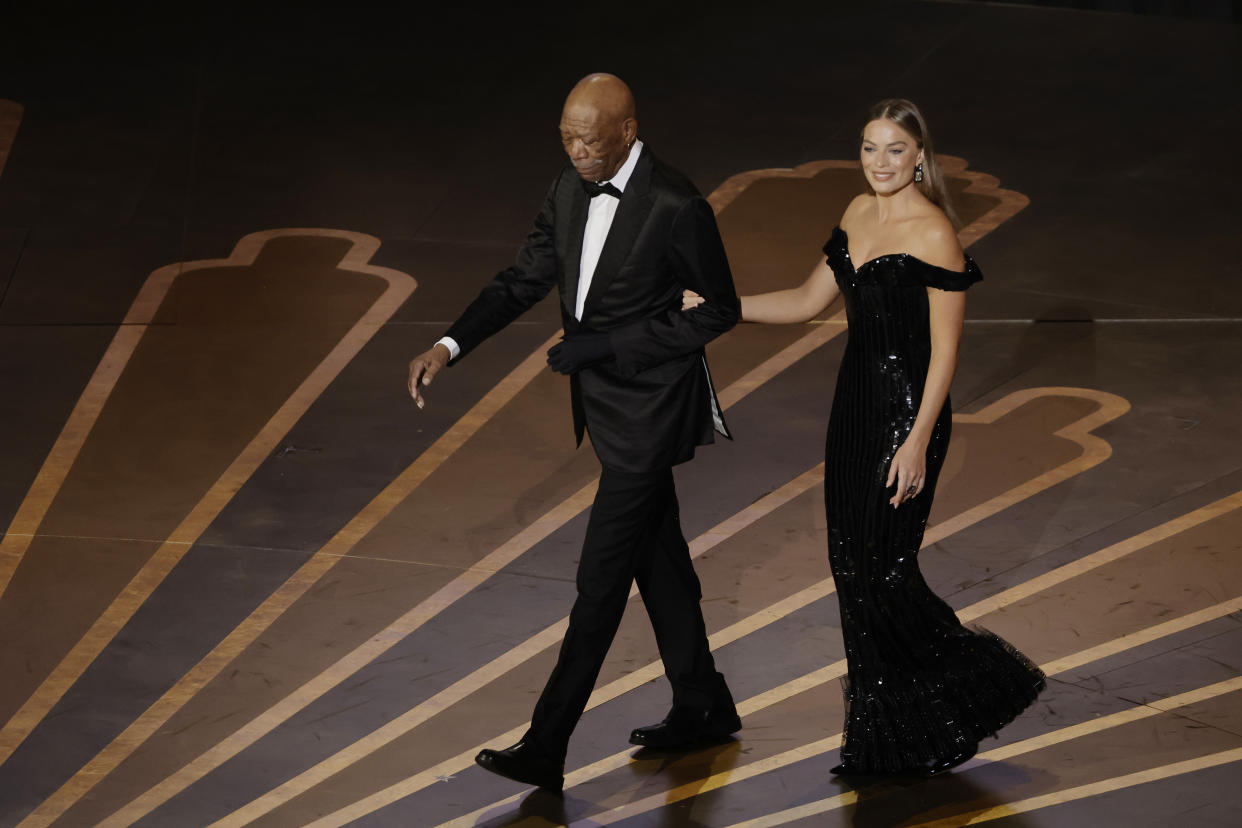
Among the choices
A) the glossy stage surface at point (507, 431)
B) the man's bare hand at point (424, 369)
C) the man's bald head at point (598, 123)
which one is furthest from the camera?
the glossy stage surface at point (507, 431)

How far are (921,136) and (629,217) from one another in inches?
26.8

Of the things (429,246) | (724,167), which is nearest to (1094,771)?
(429,246)

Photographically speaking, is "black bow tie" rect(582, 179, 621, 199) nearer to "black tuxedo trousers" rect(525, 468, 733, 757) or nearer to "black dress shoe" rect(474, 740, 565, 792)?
"black tuxedo trousers" rect(525, 468, 733, 757)

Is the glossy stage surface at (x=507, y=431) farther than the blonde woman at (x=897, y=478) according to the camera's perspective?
Yes

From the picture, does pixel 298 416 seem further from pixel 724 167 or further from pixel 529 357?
pixel 724 167

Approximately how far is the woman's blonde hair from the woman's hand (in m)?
0.52

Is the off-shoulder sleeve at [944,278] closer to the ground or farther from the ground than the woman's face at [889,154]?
closer to the ground

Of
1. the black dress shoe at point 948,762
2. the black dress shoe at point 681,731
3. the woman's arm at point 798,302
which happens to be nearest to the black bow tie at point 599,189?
the woman's arm at point 798,302

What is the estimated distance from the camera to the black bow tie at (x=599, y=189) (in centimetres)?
406

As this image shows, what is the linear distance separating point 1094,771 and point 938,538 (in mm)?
1336

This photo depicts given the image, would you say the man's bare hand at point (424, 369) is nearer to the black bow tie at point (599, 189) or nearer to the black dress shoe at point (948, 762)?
the black bow tie at point (599, 189)

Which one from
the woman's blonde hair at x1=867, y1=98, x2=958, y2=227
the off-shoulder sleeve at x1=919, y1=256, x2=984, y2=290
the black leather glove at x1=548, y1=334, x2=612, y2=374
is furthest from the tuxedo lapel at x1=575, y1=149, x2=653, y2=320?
the off-shoulder sleeve at x1=919, y1=256, x2=984, y2=290

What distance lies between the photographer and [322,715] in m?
4.56

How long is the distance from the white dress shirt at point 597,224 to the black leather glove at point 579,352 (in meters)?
0.08
